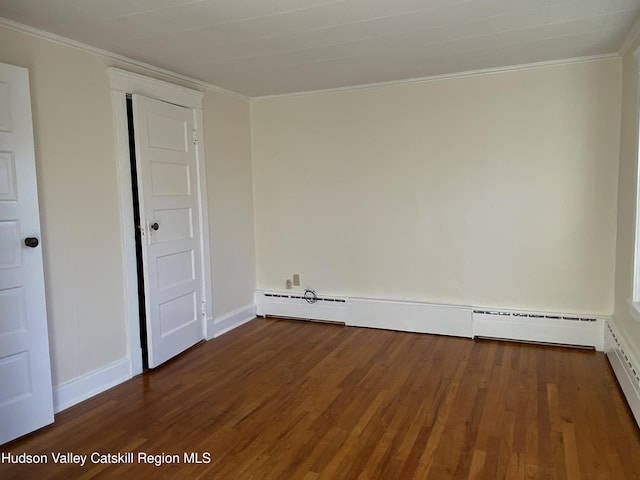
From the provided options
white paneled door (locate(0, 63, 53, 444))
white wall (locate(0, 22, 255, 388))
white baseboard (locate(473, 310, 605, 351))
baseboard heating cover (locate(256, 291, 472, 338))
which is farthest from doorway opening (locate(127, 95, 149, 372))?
white baseboard (locate(473, 310, 605, 351))

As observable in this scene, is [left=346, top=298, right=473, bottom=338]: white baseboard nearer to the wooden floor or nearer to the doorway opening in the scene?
the wooden floor

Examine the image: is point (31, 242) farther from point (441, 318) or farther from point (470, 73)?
point (470, 73)

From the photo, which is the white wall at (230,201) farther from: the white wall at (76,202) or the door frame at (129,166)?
the white wall at (76,202)

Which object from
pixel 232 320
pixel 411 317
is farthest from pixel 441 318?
pixel 232 320

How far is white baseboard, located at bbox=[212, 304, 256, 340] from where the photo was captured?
13.9 feet

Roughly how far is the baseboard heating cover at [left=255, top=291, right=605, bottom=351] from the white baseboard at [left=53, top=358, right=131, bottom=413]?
70.6 inches

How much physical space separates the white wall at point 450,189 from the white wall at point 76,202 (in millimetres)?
1810

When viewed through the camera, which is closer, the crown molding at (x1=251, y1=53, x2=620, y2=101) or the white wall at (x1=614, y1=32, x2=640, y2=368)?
the white wall at (x1=614, y1=32, x2=640, y2=368)

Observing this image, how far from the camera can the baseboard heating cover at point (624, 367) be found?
262 cm

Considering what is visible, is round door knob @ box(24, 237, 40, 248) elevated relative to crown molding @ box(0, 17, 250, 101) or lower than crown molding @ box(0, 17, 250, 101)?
lower

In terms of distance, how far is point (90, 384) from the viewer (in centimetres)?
305

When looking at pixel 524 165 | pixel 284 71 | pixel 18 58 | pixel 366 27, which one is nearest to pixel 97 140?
pixel 18 58

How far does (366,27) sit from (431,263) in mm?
2197

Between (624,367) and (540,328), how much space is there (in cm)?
90
